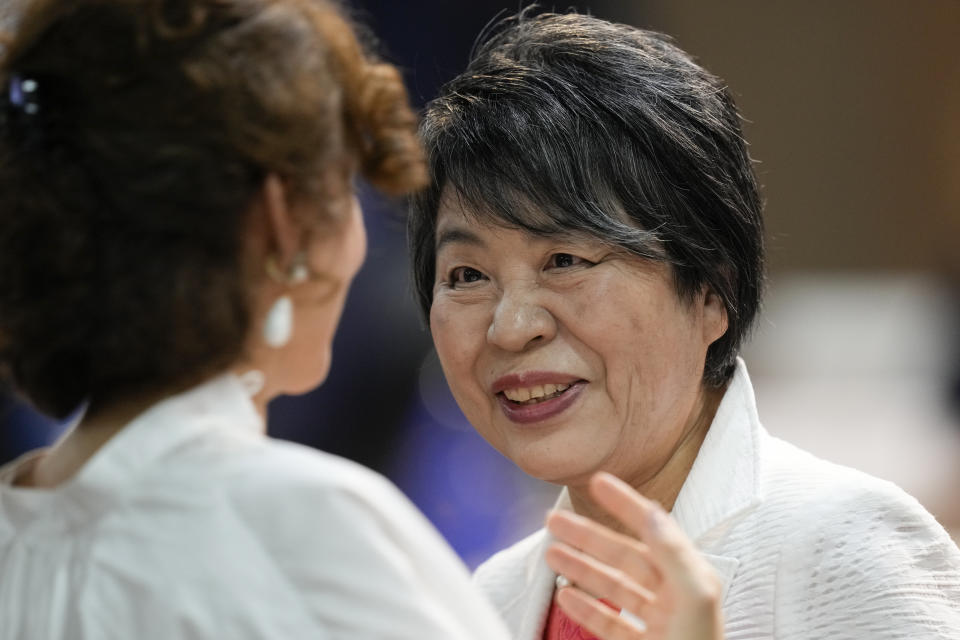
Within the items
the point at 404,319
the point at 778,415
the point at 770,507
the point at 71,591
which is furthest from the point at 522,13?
the point at 778,415

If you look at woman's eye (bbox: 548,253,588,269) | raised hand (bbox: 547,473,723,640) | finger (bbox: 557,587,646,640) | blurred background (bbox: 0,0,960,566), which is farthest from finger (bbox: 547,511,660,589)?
blurred background (bbox: 0,0,960,566)

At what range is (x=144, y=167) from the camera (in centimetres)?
97

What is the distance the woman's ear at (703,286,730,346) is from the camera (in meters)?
1.94

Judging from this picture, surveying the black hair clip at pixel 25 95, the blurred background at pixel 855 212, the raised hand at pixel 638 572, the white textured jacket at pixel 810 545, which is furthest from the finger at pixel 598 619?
the blurred background at pixel 855 212

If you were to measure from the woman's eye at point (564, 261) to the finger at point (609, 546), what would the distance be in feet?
2.16

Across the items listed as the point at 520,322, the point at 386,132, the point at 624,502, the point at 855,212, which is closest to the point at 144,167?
the point at 386,132

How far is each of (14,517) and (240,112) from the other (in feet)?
1.46

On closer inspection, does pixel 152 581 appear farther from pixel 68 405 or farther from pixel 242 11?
pixel 242 11

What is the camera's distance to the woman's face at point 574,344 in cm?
183

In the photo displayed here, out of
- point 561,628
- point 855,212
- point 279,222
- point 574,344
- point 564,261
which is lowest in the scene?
point 855,212

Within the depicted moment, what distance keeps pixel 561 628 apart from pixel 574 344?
0.53m

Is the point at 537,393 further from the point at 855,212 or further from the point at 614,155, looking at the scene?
the point at 855,212

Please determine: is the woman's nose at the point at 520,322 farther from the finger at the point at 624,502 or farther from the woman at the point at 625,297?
the finger at the point at 624,502

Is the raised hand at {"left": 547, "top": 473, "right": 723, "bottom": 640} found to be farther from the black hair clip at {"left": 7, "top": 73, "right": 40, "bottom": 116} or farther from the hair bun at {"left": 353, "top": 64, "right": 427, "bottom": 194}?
the black hair clip at {"left": 7, "top": 73, "right": 40, "bottom": 116}
